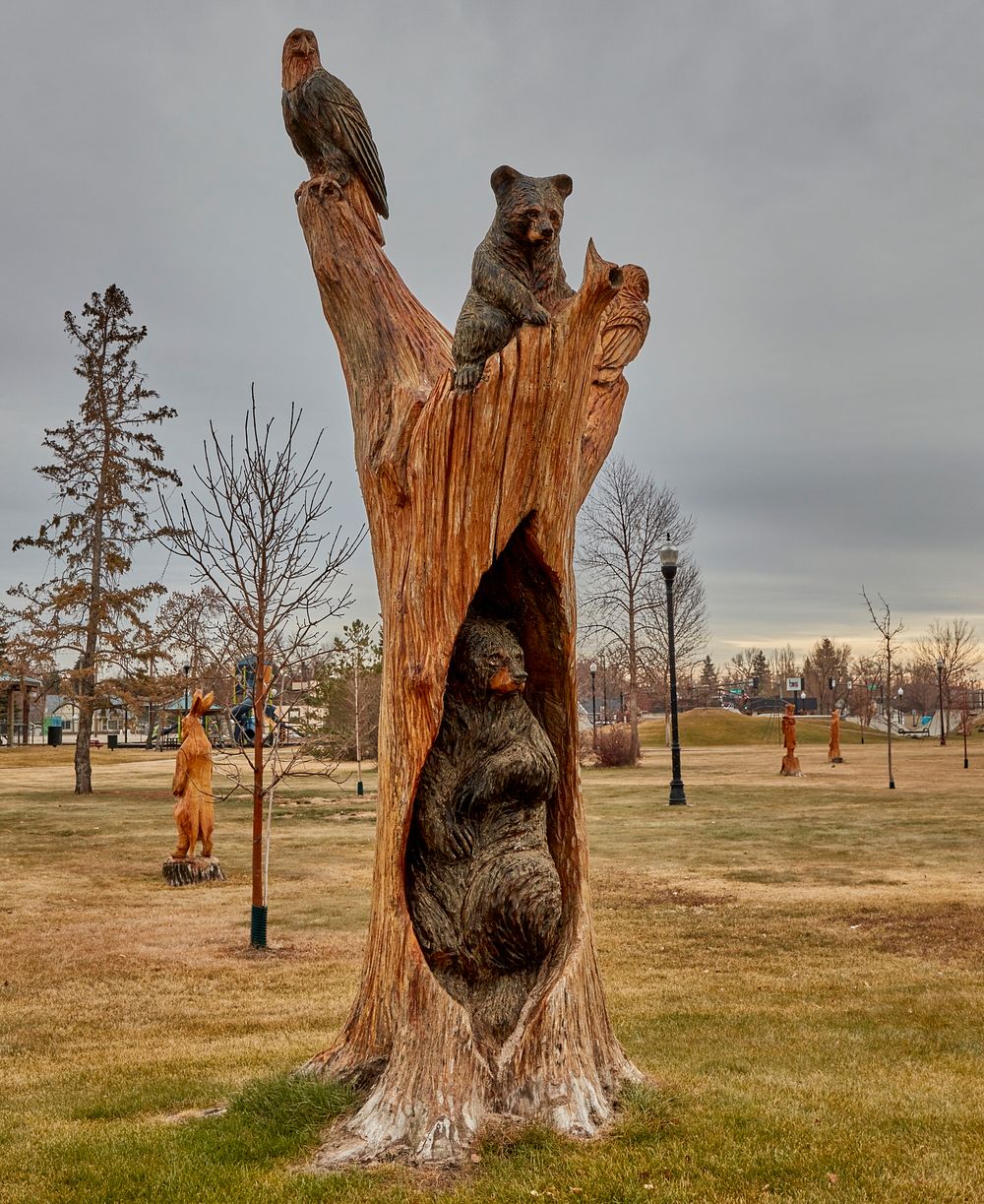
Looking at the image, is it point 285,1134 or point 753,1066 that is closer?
point 285,1134

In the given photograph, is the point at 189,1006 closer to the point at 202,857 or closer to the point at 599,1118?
the point at 599,1118

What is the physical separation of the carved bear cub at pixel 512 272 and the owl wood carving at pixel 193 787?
1043cm

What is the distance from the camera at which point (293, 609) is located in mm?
10570

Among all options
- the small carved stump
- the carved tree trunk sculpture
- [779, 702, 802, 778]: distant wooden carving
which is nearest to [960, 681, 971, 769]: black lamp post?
[779, 702, 802, 778]: distant wooden carving

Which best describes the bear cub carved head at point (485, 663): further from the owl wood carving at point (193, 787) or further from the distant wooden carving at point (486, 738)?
the owl wood carving at point (193, 787)

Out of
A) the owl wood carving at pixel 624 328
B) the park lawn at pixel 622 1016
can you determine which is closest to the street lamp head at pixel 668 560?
the park lawn at pixel 622 1016

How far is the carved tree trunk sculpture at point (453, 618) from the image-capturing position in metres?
4.35

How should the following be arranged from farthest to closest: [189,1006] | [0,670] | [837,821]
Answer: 1. [0,670]
2. [837,821]
3. [189,1006]

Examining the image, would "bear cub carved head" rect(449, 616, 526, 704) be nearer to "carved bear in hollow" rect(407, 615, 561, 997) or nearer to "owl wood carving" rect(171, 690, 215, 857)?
"carved bear in hollow" rect(407, 615, 561, 997)

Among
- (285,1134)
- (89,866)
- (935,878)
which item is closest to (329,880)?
(89,866)

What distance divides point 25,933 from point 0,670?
709 inches

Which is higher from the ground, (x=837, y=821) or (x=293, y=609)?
(x=293, y=609)

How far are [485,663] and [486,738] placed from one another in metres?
0.36

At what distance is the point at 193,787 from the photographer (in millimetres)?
13906
